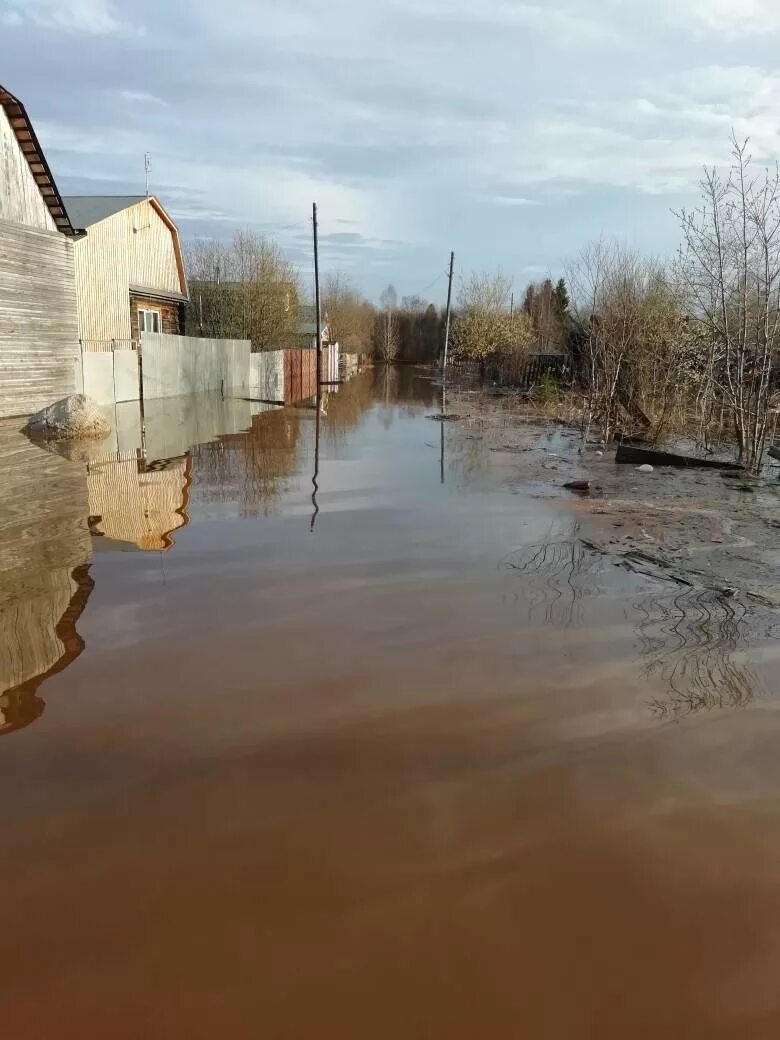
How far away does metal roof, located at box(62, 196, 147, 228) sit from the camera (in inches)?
896

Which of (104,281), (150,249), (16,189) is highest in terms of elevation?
(150,249)

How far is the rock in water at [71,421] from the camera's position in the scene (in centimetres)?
1357

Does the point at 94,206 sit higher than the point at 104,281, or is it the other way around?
the point at 94,206

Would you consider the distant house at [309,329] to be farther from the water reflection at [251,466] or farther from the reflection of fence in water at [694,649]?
the reflection of fence in water at [694,649]

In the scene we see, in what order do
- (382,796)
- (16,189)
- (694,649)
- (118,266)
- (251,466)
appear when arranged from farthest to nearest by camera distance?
(118,266) → (16,189) → (251,466) → (694,649) → (382,796)

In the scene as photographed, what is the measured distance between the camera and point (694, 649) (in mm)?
4750

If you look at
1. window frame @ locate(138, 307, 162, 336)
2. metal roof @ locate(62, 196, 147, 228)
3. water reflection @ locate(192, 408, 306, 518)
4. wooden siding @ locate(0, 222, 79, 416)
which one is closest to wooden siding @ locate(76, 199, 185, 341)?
metal roof @ locate(62, 196, 147, 228)

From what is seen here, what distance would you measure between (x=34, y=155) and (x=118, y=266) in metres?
8.42

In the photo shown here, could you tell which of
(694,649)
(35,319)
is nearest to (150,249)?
(35,319)

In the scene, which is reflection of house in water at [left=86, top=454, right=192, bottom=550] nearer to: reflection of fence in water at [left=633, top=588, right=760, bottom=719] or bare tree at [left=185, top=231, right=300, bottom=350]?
reflection of fence in water at [left=633, top=588, right=760, bottom=719]

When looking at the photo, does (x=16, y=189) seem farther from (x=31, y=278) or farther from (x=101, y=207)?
(x=101, y=207)

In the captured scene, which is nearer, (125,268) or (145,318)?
(125,268)

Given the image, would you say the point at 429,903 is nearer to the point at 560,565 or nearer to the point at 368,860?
the point at 368,860

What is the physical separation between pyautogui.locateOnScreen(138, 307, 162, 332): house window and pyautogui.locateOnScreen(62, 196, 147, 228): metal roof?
10.6ft
